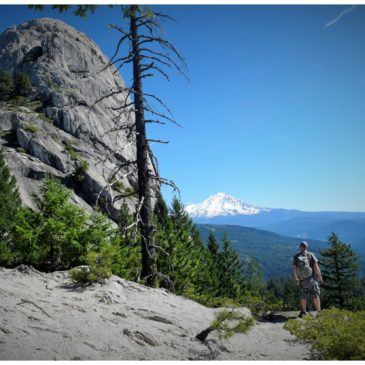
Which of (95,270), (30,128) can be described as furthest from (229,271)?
(95,270)

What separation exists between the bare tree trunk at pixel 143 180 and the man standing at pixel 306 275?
4.35 metres

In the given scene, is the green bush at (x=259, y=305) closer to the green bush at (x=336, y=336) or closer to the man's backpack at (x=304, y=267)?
the man's backpack at (x=304, y=267)

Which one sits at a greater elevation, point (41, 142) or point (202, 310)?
point (41, 142)

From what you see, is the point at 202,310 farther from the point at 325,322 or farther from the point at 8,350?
the point at 8,350

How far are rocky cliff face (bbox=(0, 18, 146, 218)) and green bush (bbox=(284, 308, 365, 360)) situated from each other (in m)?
26.1

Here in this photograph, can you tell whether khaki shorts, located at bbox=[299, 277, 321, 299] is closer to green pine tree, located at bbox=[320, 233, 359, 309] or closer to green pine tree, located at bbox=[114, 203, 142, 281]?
green pine tree, located at bbox=[114, 203, 142, 281]

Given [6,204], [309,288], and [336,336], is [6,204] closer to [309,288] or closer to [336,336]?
[309,288]

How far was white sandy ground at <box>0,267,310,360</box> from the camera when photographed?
445 centimetres

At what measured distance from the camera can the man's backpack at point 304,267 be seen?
31.3 ft

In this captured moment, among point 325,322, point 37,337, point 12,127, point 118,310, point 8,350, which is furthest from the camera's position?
point 12,127

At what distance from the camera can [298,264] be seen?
9625 mm

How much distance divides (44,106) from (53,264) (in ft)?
257

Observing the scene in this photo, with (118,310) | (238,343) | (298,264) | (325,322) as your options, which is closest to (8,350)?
(118,310)

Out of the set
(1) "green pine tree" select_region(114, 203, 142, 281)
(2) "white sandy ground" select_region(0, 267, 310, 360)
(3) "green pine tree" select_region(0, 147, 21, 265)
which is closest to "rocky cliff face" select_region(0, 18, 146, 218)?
(3) "green pine tree" select_region(0, 147, 21, 265)
